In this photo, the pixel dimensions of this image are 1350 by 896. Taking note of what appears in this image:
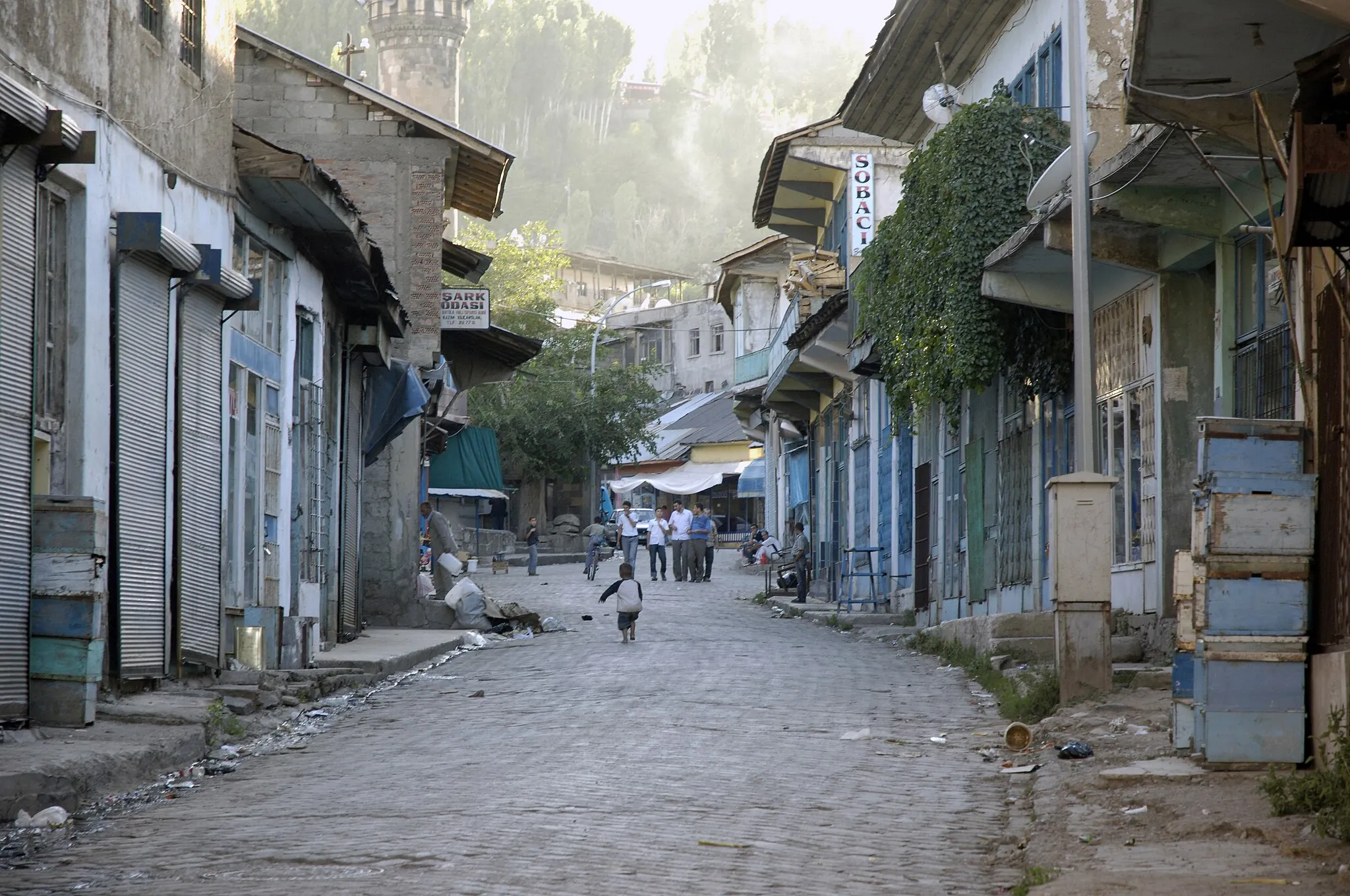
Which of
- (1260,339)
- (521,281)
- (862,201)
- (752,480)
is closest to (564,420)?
(752,480)

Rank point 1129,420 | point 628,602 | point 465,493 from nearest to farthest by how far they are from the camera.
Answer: point 1129,420 < point 628,602 < point 465,493

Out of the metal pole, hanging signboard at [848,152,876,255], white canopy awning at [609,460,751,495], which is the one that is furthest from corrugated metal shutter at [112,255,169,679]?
white canopy awning at [609,460,751,495]

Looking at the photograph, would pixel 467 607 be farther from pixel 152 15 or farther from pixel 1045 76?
pixel 152 15

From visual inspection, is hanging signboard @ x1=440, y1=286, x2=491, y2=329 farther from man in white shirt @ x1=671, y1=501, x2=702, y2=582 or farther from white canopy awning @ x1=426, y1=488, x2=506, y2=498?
white canopy awning @ x1=426, y1=488, x2=506, y2=498

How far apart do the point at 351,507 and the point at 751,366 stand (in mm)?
27306

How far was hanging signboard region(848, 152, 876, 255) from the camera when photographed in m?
27.9

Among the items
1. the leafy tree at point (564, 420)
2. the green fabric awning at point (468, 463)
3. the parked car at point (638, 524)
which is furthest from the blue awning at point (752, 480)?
the green fabric awning at point (468, 463)

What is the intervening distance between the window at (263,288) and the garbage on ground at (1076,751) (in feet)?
27.9

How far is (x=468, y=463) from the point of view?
130ft

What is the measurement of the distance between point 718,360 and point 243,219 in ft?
187

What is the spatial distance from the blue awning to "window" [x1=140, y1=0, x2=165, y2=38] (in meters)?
46.2

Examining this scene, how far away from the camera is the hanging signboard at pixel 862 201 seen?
1099 inches

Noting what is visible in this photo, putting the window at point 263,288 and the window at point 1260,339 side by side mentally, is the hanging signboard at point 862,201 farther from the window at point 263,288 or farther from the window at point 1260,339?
the window at point 1260,339

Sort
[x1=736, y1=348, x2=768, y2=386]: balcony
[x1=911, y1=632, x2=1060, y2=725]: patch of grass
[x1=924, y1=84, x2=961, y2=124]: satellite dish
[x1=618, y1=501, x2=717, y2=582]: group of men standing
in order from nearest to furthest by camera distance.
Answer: [x1=911, y1=632, x2=1060, y2=725]: patch of grass → [x1=924, y1=84, x2=961, y2=124]: satellite dish → [x1=618, y1=501, x2=717, y2=582]: group of men standing → [x1=736, y1=348, x2=768, y2=386]: balcony
